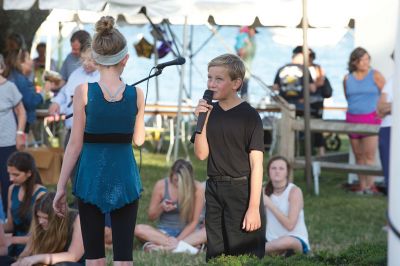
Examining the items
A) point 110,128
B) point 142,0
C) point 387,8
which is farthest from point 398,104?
point 387,8

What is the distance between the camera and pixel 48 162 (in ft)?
39.5

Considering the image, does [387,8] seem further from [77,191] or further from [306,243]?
[77,191]

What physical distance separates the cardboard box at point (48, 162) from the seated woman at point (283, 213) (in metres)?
4.31

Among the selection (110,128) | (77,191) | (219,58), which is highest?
(219,58)

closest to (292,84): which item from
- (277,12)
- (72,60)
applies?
(277,12)

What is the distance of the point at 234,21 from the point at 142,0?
55.4 inches

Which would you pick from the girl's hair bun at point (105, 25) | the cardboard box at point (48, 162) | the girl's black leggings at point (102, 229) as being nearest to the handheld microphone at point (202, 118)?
the girl's black leggings at point (102, 229)

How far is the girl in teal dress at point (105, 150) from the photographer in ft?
16.8

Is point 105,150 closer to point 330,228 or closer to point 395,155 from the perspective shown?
point 395,155

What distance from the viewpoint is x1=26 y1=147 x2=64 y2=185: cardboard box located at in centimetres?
1202

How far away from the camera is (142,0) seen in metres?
11.5

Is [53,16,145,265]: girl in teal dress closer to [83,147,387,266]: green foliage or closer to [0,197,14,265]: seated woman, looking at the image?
[83,147,387,266]: green foliage

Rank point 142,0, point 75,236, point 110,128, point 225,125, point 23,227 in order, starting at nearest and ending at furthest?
Answer: point 110,128 < point 225,125 < point 75,236 < point 23,227 < point 142,0

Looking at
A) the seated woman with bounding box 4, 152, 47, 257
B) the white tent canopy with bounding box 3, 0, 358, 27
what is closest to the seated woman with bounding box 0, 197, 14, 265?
the seated woman with bounding box 4, 152, 47, 257
